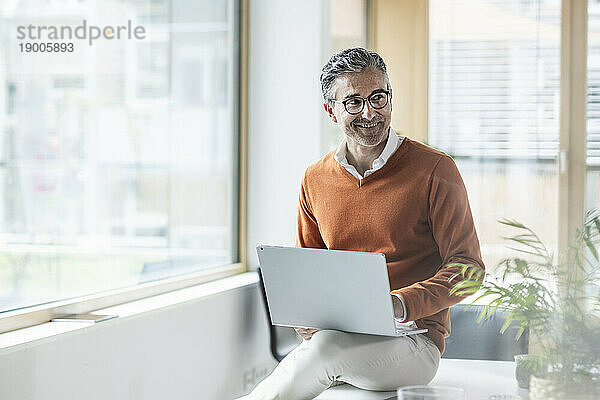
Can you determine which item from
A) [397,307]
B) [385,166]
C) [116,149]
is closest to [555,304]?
[397,307]

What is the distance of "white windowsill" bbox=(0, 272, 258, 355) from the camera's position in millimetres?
1716

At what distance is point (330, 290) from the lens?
1603mm

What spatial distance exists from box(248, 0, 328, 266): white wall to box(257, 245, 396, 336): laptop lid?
3.86 ft

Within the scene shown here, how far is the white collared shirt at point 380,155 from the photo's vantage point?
1815mm

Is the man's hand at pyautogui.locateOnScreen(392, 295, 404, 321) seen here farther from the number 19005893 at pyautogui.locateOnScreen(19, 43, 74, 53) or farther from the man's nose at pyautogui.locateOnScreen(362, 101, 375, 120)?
the number 19005893 at pyautogui.locateOnScreen(19, 43, 74, 53)

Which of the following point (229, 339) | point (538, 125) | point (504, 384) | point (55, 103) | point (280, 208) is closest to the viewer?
point (504, 384)

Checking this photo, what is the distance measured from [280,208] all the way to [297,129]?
283 millimetres

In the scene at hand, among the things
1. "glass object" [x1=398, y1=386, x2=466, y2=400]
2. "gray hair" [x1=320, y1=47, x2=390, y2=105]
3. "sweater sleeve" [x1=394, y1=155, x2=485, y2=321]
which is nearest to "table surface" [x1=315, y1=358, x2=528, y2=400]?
"sweater sleeve" [x1=394, y1=155, x2=485, y2=321]

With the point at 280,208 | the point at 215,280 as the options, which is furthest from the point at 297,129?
the point at 215,280

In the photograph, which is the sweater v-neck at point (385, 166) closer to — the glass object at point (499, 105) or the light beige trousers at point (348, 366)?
the glass object at point (499, 105)

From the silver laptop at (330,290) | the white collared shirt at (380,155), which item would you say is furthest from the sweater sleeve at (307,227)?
the silver laptop at (330,290)

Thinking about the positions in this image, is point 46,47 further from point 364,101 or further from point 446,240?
point 446,240

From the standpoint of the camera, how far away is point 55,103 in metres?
1.95

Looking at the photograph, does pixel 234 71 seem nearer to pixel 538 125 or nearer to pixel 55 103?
pixel 55 103
